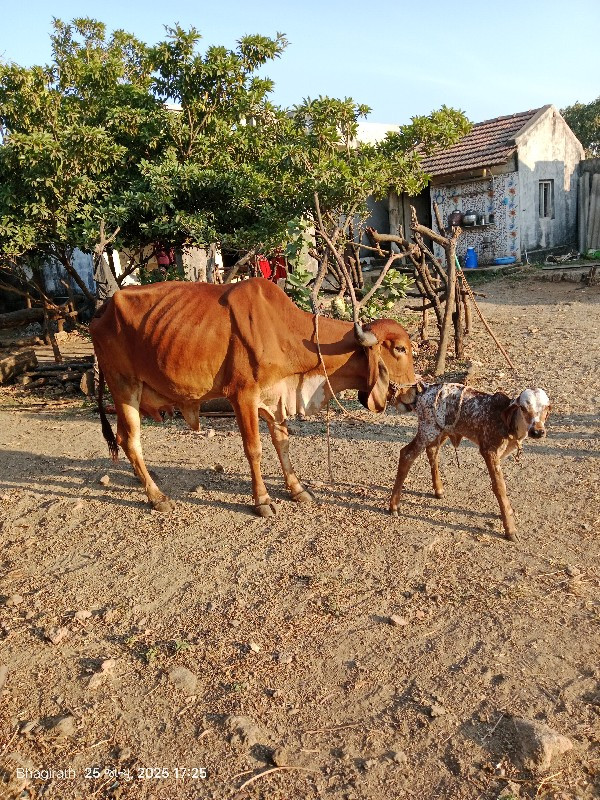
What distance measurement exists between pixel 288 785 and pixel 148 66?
932 cm

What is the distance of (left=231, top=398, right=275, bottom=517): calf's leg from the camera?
4945 mm

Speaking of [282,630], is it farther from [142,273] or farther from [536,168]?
[536,168]

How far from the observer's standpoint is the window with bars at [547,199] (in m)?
19.3

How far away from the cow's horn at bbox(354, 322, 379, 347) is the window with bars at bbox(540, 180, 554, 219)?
16872 mm

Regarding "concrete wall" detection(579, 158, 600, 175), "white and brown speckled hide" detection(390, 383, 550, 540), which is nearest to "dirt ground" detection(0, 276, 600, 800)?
"white and brown speckled hide" detection(390, 383, 550, 540)

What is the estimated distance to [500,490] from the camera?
4.37 meters

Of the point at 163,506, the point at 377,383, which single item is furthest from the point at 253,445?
the point at 377,383

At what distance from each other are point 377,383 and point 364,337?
376mm

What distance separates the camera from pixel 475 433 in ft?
14.6

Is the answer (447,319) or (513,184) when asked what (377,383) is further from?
(513,184)

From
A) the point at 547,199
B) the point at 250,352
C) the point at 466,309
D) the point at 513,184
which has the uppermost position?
the point at 513,184

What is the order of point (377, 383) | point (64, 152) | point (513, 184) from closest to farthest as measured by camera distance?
point (377, 383)
point (64, 152)
point (513, 184)

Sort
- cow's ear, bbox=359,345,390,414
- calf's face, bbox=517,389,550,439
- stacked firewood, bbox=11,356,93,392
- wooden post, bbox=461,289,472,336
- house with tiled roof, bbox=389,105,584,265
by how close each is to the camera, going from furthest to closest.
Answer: house with tiled roof, bbox=389,105,584,265
stacked firewood, bbox=11,356,93,392
wooden post, bbox=461,289,472,336
cow's ear, bbox=359,345,390,414
calf's face, bbox=517,389,550,439

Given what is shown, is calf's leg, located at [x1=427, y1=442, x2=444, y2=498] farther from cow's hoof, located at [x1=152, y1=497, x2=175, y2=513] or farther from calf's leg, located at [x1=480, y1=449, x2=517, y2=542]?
cow's hoof, located at [x1=152, y1=497, x2=175, y2=513]
